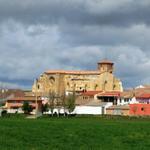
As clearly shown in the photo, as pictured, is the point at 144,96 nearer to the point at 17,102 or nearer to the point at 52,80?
the point at 17,102

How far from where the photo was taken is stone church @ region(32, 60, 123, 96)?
18775 cm

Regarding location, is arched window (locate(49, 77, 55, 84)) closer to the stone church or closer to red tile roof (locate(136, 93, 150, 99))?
the stone church

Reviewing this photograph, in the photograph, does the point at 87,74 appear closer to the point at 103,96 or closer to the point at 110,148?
the point at 103,96

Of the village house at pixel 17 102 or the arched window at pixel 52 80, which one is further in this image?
the arched window at pixel 52 80

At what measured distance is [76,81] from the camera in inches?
7598

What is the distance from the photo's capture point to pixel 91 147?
1017 inches

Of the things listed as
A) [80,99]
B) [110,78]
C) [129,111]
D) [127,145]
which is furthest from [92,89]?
[127,145]

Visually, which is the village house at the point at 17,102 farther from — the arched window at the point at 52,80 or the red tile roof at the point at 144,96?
the arched window at the point at 52,80

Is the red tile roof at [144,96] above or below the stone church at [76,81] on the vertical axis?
below

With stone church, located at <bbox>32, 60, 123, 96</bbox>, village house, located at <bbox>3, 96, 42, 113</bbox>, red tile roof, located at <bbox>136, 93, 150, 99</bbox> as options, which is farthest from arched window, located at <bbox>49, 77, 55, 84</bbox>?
red tile roof, located at <bbox>136, 93, 150, 99</bbox>

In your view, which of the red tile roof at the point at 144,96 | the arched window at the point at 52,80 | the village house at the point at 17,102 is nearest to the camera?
the red tile roof at the point at 144,96

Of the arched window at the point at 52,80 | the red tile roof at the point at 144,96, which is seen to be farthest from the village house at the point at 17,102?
the arched window at the point at 52,80

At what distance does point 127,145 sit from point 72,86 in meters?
163

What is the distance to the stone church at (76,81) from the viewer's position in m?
188
